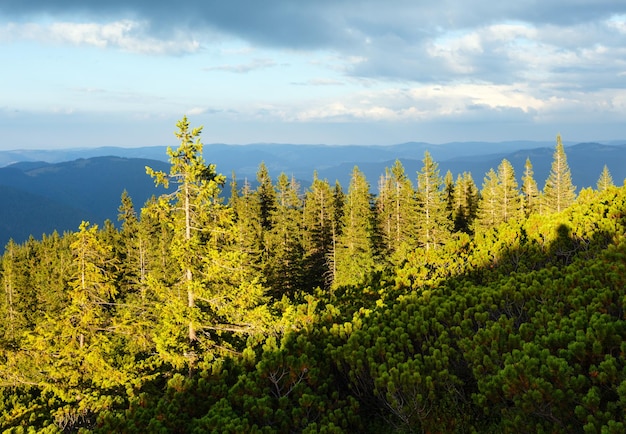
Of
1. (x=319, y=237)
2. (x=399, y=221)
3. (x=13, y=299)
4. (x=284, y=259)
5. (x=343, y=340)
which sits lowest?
(x=13, y=299)

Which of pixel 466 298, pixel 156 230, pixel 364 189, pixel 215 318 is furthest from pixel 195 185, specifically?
pixel 156 230

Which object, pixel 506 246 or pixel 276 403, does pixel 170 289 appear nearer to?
pixel 276 403

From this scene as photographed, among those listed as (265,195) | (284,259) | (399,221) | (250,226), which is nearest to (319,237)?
(284,259)

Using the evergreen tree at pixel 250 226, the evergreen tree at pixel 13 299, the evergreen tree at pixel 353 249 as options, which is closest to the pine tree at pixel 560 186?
the evergreen tree at pixel 353 249

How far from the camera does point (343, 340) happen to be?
1021 cm

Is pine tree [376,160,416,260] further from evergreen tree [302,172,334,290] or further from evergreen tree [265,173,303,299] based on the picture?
evergreen tree [265,173,303,299]

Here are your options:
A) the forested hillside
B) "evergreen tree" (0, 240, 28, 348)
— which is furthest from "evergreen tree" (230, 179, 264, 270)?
"evergreen tree" (0, 240, 28, 348)

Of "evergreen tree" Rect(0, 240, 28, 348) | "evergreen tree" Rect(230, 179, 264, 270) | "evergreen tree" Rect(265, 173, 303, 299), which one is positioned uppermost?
"evergreen tree" Rect(230, 179, 264, 270)

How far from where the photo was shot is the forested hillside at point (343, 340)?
21.8 feet

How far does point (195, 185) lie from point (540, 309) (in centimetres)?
1053

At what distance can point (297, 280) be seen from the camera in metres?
46.0

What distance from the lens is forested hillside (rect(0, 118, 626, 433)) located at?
664 cm

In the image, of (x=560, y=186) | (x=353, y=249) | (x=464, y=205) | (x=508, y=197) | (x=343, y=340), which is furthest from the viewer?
(x=464, y=205)

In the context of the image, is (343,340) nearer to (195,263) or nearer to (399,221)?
(195,263)
